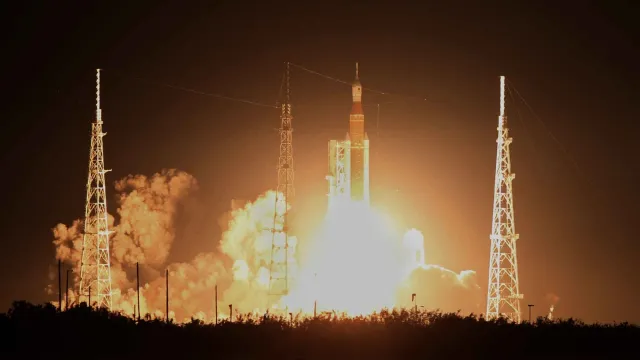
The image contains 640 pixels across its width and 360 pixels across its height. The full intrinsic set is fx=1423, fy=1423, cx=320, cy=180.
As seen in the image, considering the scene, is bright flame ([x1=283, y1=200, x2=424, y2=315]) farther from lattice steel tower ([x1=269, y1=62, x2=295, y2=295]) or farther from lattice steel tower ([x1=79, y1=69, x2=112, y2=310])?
lattice steel tower ([x1=79, y1=69, x2=112, y2=310])

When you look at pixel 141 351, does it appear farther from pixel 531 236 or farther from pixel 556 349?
pixel 531 236

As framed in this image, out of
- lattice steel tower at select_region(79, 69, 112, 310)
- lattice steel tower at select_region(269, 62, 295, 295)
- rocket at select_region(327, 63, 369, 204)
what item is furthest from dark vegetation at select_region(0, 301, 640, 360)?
rocket at select_region(327, 63, 369, 204)

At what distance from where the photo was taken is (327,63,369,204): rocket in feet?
300

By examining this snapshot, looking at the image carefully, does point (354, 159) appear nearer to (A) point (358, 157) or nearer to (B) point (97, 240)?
(A) point (358, 157)

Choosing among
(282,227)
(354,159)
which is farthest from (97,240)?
(354,159)

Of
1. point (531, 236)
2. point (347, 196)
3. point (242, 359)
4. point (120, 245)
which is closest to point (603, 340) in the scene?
point (242, 359)

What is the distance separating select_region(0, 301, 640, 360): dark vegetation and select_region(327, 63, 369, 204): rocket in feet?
122

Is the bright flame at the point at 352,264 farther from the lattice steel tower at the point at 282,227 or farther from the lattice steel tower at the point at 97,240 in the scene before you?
the lattice steel tower at the point at 97,240

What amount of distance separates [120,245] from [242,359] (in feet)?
160

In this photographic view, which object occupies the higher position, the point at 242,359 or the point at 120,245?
the point at 120,245

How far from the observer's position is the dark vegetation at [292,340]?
4919 centimetres

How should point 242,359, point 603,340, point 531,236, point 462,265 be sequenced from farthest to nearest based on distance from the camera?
point 531,236
point 462,265
point 603,340
point 242,359

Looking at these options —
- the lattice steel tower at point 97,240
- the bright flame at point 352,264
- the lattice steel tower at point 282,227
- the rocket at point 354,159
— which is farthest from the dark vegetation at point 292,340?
the rocket at point 354,159

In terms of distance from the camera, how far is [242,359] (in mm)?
48250
